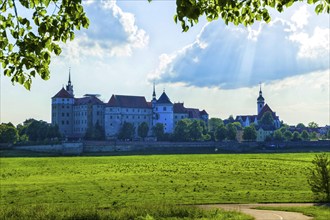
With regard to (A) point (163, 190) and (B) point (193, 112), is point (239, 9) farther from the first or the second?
(B) point (193, 112)

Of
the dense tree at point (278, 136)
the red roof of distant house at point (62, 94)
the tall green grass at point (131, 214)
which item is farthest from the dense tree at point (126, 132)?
the tall green grass at point (131, 214)

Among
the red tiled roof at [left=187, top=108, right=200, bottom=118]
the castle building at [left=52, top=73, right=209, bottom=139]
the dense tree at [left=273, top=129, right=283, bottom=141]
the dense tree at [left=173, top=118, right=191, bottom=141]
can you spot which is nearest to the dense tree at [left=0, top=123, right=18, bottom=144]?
the castle building at [left=52, top=73, right=209, bottom=139]

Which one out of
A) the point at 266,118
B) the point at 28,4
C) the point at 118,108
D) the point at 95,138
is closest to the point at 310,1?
the point at 28,4

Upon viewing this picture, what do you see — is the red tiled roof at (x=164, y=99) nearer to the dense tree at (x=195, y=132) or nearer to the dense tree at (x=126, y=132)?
the dense tree at (x=126, y=132)

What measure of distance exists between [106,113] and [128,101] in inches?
420

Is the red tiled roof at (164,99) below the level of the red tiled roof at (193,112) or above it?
above

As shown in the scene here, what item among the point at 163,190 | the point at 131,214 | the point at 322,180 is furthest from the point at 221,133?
the point at 131,214

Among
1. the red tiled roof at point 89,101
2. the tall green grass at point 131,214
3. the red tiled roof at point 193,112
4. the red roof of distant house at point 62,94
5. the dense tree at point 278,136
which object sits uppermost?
the red roof of distant house at point 62,94

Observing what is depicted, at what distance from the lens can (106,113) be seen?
13538 centimetres

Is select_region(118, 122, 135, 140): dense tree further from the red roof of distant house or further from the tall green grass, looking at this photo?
the tall green grass

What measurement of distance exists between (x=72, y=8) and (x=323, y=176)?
53.1 feet

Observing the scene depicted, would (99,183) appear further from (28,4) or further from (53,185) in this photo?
(28,4)

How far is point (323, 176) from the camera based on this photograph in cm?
2014

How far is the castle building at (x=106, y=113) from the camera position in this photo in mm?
134375
